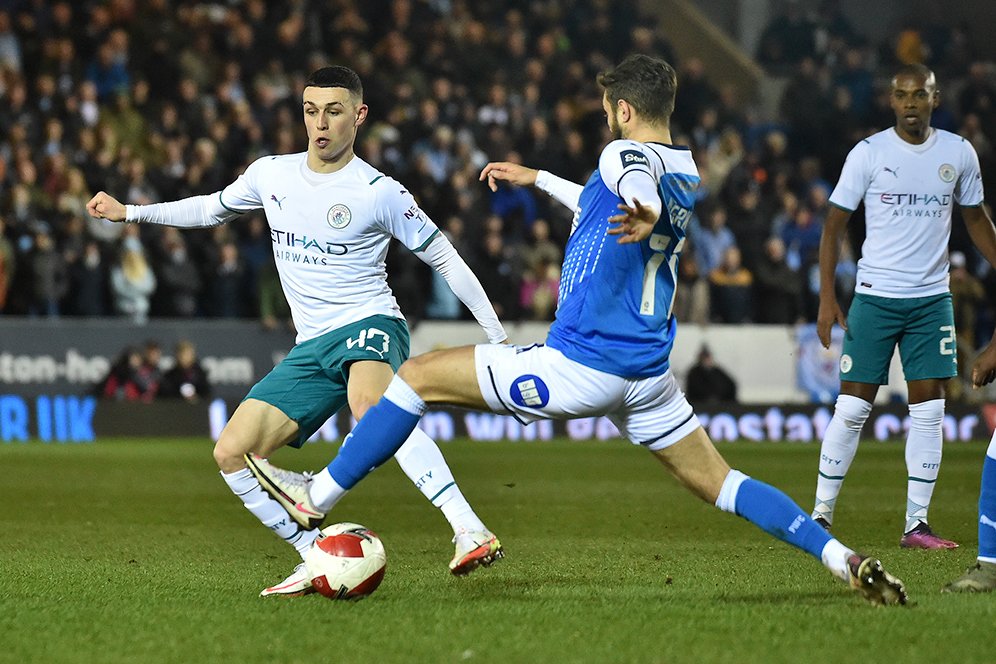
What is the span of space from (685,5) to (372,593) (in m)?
22.8

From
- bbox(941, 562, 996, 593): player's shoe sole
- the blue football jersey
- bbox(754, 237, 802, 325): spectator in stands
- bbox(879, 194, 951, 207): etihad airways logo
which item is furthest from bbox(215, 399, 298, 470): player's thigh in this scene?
bbox(754, 237, 802, 325): spectator in stands

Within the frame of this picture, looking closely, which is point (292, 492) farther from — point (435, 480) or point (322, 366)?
point (322, 366)

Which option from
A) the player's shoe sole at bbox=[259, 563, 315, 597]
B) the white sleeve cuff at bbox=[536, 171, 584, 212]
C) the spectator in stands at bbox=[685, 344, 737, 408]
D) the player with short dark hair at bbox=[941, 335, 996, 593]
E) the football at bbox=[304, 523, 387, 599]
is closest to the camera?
the football at bbox=[304, 523, 387, 599]

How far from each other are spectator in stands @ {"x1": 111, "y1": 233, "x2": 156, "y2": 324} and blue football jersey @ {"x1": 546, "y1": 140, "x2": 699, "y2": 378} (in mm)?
13475

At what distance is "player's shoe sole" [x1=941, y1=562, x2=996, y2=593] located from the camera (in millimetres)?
6383

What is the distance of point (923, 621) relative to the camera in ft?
18.2

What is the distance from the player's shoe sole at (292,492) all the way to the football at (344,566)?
8.0 inches

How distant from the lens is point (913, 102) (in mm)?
8445

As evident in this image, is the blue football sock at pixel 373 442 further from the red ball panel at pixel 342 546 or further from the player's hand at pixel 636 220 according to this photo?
the player's hand at pixel 636 220

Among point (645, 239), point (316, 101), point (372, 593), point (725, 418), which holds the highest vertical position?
point (316, 101)

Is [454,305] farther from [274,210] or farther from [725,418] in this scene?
[274,210]

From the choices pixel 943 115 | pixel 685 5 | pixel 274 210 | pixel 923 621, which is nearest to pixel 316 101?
pixel 274 210

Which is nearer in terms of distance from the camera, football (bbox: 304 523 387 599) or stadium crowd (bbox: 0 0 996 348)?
football (bbox: 304 523 387 599)

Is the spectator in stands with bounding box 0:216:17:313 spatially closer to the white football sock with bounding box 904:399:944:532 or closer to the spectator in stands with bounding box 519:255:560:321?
the spectator in stands with bounding box 519:255:560:321
